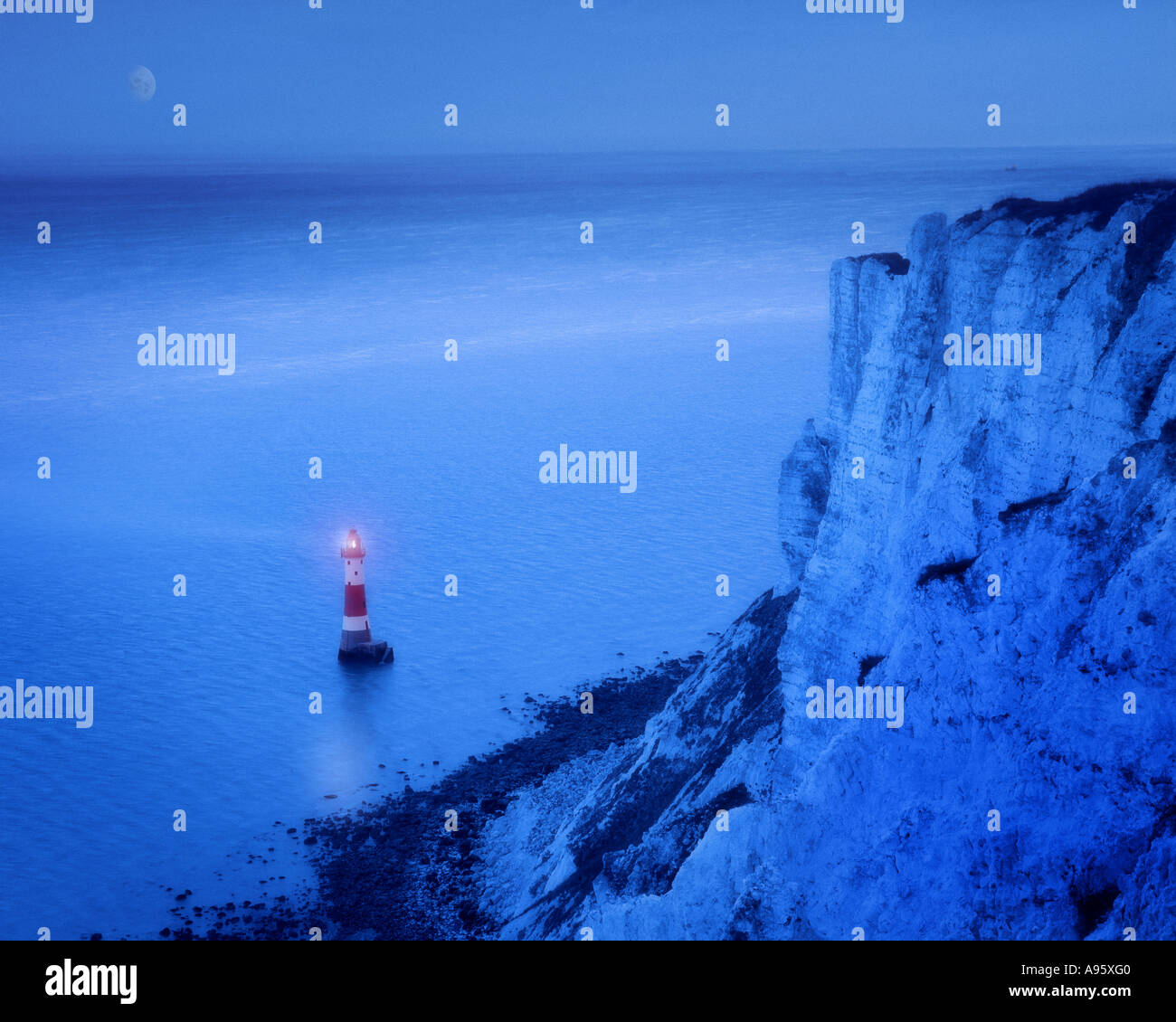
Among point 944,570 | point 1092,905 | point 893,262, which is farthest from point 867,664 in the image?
point 893,262

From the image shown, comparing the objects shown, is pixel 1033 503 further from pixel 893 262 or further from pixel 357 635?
pixel 357 635

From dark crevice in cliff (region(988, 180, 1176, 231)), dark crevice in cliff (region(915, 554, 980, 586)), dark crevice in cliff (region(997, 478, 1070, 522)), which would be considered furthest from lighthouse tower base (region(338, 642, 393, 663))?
dark crevice in cliff (region(997, 478, 1070, 522))

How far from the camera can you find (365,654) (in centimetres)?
3959

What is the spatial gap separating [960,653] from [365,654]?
972 inches

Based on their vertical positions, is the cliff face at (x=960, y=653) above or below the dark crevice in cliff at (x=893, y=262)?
below

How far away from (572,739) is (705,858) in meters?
13.5

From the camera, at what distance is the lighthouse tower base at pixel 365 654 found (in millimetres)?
39562

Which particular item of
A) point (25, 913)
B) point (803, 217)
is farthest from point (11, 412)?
point (803, 217)

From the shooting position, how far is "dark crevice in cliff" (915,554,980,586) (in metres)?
18.6

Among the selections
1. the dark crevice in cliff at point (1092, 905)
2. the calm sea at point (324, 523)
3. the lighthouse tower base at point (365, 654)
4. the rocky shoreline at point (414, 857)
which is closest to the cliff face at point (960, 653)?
the dark crevice in cliff at point (1092, 905)

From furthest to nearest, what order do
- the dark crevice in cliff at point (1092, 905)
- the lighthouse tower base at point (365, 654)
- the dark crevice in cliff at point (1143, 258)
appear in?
the lighthouse tower base at point (365, 654) < the dark crevice in cliff at point (1143, 258) < the dark crevice in cliff at point (1092, 905)

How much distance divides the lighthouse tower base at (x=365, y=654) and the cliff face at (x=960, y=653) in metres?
14.3

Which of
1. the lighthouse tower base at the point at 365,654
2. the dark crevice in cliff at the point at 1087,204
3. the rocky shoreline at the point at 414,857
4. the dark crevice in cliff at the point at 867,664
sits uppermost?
the dark crevice in cliff at the point at 1087,204

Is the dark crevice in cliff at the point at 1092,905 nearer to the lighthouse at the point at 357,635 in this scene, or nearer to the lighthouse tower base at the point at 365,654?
the lighthouse at the point at 357,635
